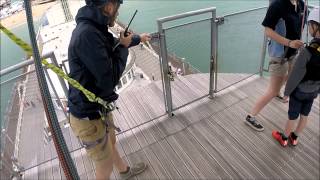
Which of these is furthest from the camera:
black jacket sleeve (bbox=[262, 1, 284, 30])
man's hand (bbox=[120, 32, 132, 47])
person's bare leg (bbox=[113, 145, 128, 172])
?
person's bare leg (bbox=[113, 145, 128, 172])

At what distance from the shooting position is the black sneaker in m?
2.65

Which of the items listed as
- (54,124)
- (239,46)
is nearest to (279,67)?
(239,46)

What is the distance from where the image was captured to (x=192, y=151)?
2.49 m

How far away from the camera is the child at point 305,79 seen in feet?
6.09

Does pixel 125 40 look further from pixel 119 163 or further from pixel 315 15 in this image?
pixel 315 15

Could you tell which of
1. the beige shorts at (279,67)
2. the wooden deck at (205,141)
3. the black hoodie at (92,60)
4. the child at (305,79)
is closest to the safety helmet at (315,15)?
the child at (305,79)

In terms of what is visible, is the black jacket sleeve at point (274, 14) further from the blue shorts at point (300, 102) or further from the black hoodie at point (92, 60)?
the black hoodie at point (92, 60)

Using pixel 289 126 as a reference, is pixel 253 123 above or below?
below

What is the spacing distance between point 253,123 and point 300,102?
0.59 m

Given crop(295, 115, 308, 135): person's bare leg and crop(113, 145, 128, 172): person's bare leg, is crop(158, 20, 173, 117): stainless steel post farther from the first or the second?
crop(295, 115, 308, 135): person's bare leg

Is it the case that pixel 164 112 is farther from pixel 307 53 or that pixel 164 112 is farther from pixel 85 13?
pixel 85 13

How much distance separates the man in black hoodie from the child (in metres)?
1.24

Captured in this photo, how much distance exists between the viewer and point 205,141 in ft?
8.48

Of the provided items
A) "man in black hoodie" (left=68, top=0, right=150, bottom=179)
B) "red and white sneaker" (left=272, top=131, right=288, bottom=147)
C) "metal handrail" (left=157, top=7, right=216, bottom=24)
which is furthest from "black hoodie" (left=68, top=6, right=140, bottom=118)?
"red and white sneaker" (left=272, top=131, right=288, bottom=147)
